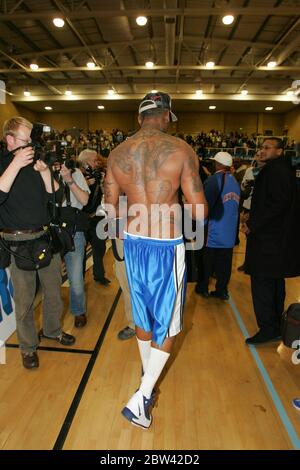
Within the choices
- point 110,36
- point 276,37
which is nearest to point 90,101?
point 110,36

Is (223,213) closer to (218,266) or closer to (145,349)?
(218,266)

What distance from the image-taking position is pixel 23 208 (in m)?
2.06

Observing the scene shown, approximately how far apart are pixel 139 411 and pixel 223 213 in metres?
2.21

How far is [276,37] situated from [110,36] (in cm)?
423

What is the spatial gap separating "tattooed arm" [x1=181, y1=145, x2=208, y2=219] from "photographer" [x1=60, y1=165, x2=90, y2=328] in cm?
108

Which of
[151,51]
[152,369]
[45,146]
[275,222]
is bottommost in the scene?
[152,369]

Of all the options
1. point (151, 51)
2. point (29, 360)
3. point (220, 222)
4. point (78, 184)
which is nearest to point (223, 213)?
point (220, 222)

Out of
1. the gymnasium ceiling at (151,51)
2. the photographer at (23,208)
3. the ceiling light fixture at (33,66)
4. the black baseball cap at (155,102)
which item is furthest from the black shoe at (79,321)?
the ceiling light fixture at (33,66)

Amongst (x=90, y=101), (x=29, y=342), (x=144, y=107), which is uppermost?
(x=90, y=101)

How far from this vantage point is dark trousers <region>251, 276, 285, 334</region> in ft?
8.27

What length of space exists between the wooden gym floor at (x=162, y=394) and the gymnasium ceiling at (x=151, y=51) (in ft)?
19.6

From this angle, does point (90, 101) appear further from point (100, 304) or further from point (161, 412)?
point (161, 412)

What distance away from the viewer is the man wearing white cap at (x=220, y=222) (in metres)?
3.29

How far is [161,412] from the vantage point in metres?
1.90
